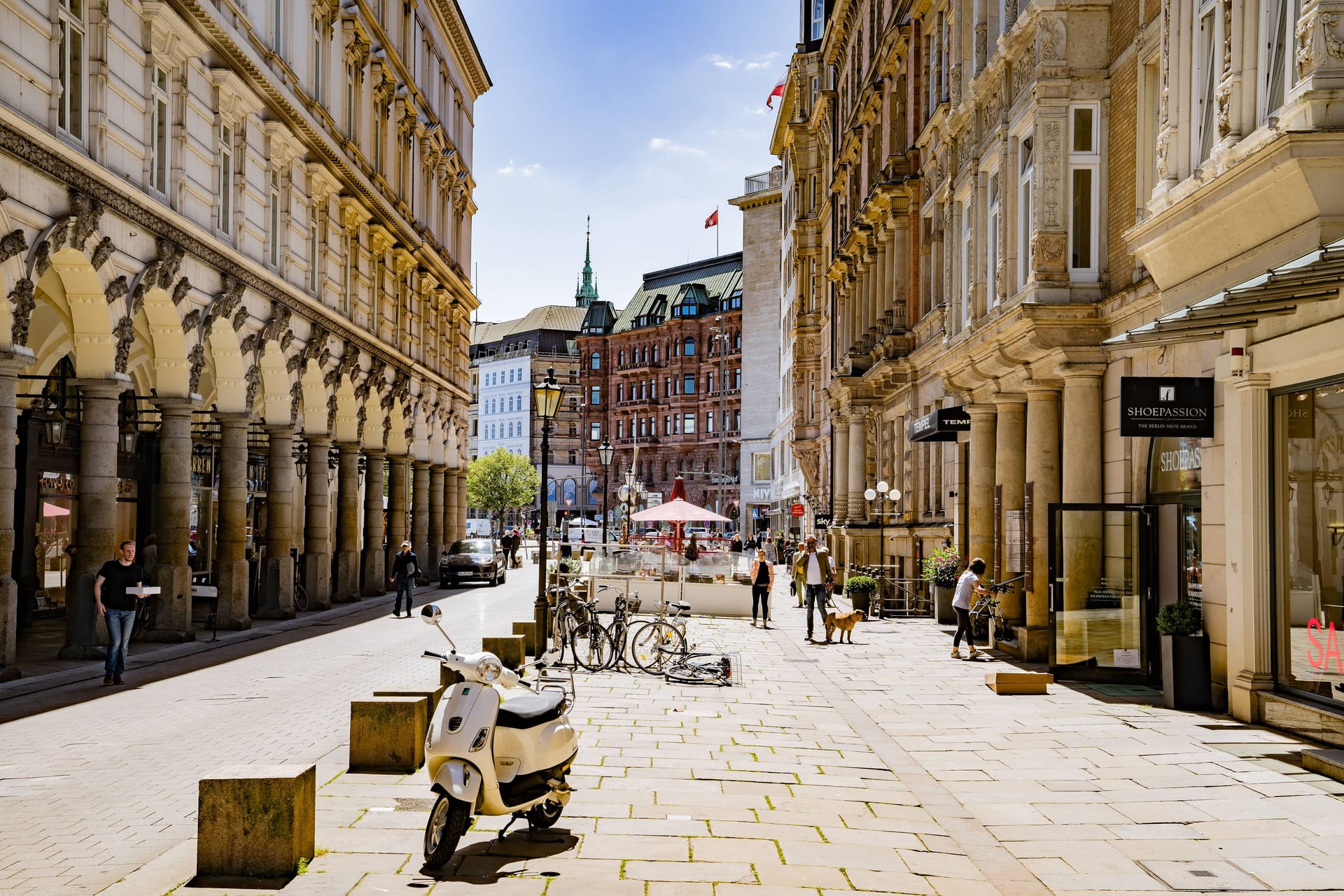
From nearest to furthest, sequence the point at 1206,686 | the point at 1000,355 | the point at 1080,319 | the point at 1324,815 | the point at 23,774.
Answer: the point at 1324,815 < the point at 23,774 < the point at 1206,686 < the point at 1080,319 < the point at 1000,355

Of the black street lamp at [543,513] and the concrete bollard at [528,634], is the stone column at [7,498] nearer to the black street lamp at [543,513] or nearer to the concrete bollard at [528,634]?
the concrete bollard at [528,634]

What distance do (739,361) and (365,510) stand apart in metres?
69.2

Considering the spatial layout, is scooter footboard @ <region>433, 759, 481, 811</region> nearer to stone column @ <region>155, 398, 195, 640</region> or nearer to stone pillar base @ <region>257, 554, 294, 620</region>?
stone column @ <region>155, 398, 195, 640</region>

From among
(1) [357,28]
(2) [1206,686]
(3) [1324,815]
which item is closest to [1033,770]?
(3) [1324,815]

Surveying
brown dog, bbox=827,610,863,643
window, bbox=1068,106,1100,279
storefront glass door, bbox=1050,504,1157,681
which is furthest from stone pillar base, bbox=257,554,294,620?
window, bbox=1068,106,1100,279

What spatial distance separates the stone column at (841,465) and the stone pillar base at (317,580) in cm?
1553

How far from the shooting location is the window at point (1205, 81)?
13.5 meters

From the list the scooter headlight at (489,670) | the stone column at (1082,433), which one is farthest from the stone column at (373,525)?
the scooter headlight at (489,670)

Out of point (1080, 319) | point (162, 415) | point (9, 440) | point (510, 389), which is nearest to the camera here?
point (9, 440)

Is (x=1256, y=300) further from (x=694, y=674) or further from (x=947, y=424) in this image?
(x=947, y=424)

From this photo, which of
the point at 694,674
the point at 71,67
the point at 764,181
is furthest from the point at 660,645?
the point at 764,181

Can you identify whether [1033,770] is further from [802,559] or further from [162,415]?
[802,559]

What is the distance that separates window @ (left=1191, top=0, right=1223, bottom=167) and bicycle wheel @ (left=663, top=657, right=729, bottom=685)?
27.2 feet

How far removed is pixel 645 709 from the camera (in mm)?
14141
